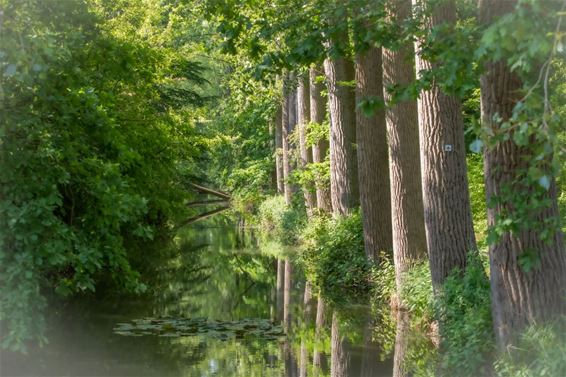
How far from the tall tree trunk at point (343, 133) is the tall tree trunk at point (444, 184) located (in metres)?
7.29

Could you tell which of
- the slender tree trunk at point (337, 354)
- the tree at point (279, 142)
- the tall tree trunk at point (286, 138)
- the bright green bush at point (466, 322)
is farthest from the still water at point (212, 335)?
the tree at point (279, 142)

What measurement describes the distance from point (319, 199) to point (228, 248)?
25.2 feet

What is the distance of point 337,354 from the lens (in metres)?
14.1

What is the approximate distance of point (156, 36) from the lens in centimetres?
3081

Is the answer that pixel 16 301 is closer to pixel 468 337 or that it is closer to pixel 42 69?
pixel 42 69

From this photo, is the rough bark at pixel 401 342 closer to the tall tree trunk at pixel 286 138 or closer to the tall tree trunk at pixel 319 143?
the tall tree trunk at pixel 319 143

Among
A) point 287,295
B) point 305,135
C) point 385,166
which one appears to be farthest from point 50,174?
point 305,135

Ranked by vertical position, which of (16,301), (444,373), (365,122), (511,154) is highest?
(365,122)

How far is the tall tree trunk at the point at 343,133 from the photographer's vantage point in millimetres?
Result: 21312

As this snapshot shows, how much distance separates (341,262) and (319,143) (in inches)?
253

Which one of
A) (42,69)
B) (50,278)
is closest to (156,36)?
(50,278)

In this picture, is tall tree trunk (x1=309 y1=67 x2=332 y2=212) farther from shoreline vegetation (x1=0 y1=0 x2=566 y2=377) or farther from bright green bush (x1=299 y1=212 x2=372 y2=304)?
shoreline vegetation (x1=0 y1=0 x2=566 y2=377)

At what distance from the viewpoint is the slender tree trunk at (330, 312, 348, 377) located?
504 inches

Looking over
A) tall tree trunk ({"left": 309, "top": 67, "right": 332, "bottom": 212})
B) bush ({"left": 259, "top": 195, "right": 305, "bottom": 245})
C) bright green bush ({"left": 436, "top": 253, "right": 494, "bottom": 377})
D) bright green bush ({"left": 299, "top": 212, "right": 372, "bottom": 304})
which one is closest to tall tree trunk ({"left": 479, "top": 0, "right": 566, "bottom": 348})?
bright green bush ({"left": 436, "top": 253, "right": 494, "bottom": 377})
